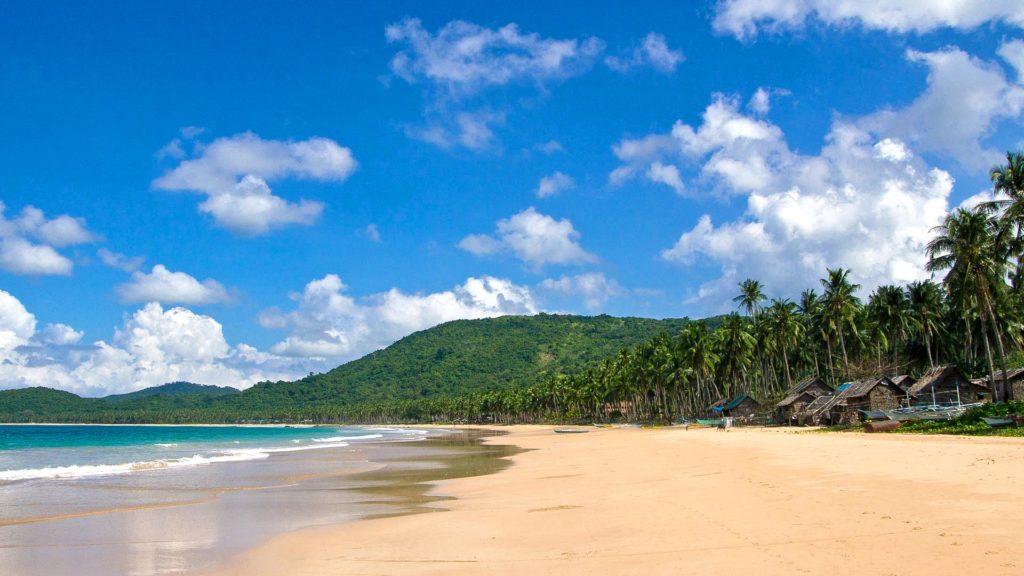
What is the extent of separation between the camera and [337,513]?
18016 mm

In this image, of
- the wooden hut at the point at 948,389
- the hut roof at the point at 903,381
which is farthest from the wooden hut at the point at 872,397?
the hut roof at the point at 903,381

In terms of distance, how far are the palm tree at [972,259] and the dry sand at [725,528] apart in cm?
2031

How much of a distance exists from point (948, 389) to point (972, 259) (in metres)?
14.4

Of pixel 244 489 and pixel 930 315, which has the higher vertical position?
pixel 930 315

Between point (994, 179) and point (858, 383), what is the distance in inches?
663

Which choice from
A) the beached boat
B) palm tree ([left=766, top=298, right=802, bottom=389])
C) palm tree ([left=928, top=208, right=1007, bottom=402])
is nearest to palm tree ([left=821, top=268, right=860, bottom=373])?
palm tree ([left=766, top=298, right=802, bottom=389])

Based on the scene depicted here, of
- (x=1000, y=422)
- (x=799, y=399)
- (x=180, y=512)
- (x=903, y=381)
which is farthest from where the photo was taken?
(x=799, y=399)

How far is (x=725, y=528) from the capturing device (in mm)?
11547

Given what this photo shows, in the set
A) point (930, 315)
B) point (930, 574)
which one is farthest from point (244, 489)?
point (930, 315)

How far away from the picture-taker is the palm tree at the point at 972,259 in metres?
37.3

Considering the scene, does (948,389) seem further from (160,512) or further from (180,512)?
(160,512)

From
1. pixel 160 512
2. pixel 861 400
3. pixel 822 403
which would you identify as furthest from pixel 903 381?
pixel 160 512

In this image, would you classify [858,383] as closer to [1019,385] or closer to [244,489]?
[1019,385]

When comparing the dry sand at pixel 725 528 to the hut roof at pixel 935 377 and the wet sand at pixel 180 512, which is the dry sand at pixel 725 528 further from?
the hut roof at pixel 935 377
